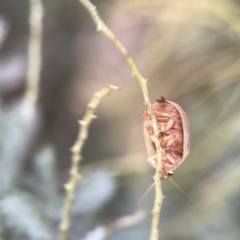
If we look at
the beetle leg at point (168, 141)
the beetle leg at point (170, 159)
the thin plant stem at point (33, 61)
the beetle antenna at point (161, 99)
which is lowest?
the beetle leg at point (170, 159)

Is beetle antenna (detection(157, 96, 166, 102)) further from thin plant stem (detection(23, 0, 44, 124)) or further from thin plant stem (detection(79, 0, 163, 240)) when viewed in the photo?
thin plant stem (detection(23, 0, 44, 124))

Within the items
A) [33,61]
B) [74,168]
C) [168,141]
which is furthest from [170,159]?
[33,61]

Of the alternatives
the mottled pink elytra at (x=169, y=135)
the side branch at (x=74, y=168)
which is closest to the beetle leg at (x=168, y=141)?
the mottled pink elytra at (x=169, y=135)

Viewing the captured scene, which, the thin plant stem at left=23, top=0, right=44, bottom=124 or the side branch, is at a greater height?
the thin plant stem at left=23, top=0, right=44, bottom=124

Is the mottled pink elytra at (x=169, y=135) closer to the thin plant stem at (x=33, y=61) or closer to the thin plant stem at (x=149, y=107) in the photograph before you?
the thin plant stem at (x=149, y=107)

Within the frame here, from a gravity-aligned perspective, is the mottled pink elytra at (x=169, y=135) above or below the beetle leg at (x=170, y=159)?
above

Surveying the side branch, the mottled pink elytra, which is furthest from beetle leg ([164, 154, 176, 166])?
the side branch

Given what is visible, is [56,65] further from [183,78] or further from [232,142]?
[232,142]
